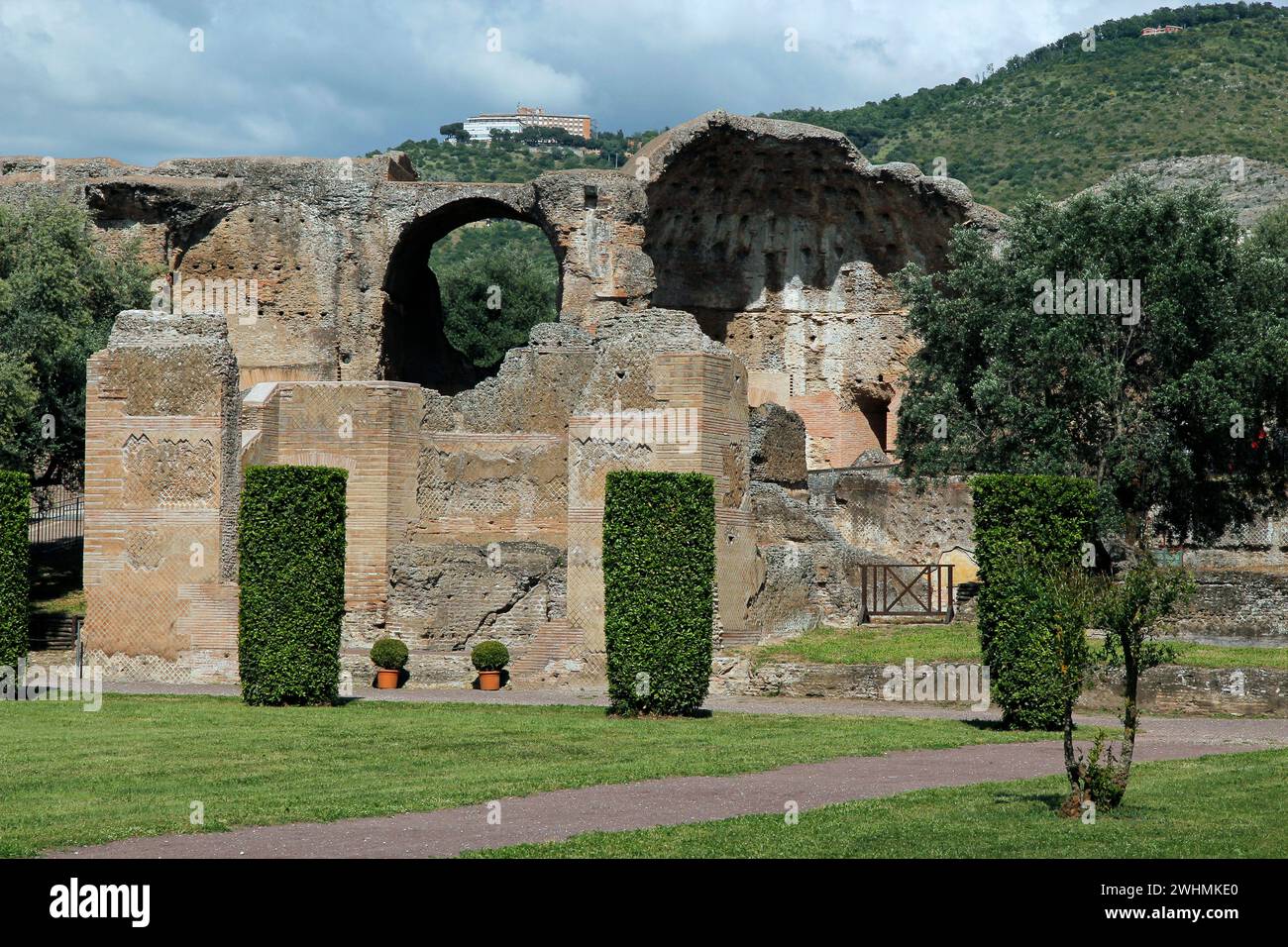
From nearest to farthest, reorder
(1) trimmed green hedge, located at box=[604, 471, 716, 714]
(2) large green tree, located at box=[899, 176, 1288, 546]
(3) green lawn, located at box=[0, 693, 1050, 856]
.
A: (3) green lawn, located at box=[0, 693, 1050, 856], (1) trimmed green hedge, located at box=[604, 471, 716, 714], (2) large green tree, located at box=[899, 176, 1288, 546]

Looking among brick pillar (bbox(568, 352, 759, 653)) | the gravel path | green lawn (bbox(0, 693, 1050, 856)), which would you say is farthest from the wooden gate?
the gravel path

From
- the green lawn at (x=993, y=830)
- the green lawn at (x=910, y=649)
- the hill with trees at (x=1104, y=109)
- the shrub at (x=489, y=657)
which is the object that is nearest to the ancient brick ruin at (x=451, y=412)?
the shrub at (x=489, y=657)

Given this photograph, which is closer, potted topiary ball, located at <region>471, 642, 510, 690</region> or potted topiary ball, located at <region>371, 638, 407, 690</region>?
potted topiary ball, located at <region>471, 642, 510, 690</region>

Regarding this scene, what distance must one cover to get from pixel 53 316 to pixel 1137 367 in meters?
18.6

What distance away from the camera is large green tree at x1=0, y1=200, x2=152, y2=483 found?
30.3m

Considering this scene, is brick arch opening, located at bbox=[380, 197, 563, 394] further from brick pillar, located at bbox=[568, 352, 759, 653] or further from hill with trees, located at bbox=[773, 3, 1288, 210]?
hill with trees, located at bbox=[773, 3, 1288, 210]

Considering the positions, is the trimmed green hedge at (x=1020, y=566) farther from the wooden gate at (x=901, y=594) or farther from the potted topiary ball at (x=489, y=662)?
the potted topiary ball at (x=489, y=662)

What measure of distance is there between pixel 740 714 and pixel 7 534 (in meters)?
9.90

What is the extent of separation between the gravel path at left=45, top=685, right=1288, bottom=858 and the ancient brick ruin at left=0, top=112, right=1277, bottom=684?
7408mm

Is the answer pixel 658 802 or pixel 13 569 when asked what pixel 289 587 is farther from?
pixel 658 802

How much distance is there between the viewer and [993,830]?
11.0 metres

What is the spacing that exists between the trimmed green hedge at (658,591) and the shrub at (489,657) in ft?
14.1

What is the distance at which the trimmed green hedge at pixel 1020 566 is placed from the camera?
18562mm

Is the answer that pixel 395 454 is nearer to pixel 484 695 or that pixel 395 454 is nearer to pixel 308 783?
pixel 484 695
